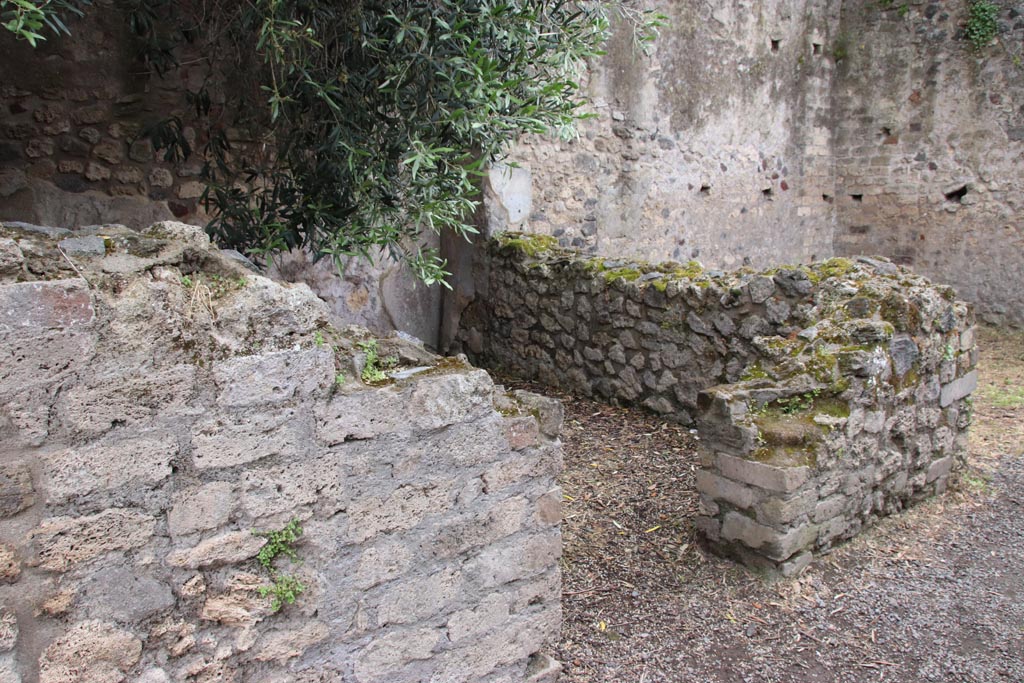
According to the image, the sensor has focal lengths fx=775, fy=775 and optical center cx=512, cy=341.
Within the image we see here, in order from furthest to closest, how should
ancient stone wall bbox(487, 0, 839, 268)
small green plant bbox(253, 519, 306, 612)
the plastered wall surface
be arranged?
1. the plastered wall surface
2. ancient stone wall bbox(487, 0, 839, 268)
3. small green plant bbox(253, 519, 306, 612)

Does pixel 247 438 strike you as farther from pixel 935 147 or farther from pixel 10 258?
→ pixel 935 147

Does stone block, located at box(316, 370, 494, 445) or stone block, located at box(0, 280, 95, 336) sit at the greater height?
stone block, located at box(0, 280, 95, 336)

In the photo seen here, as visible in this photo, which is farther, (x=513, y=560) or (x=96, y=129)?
(x=96, y=129)

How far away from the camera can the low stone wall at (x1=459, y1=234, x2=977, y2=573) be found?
3609mm

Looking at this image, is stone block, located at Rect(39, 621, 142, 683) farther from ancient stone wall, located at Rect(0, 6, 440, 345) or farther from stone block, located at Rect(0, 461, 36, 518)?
ancient stone wall, located at Rect(0, 6, 440, 345)

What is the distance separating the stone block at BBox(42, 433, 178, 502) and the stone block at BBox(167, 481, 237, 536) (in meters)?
0.09

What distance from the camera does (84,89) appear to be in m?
4.70

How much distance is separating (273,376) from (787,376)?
8.90ft

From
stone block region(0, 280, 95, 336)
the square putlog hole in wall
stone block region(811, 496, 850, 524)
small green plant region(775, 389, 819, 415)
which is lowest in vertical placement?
stone block region(811, 496, 850, 524)

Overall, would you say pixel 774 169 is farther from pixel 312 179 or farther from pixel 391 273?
pixel 312 179

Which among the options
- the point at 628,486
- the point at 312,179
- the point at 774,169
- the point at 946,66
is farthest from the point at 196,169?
the point at 946,66

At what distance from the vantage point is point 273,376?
2.04 metres

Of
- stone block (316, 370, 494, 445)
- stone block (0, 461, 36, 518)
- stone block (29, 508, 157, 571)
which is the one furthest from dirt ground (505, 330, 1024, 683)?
stone block (0, 461, 36, 518)

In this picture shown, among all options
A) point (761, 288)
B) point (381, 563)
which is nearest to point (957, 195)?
point (761, 288)
